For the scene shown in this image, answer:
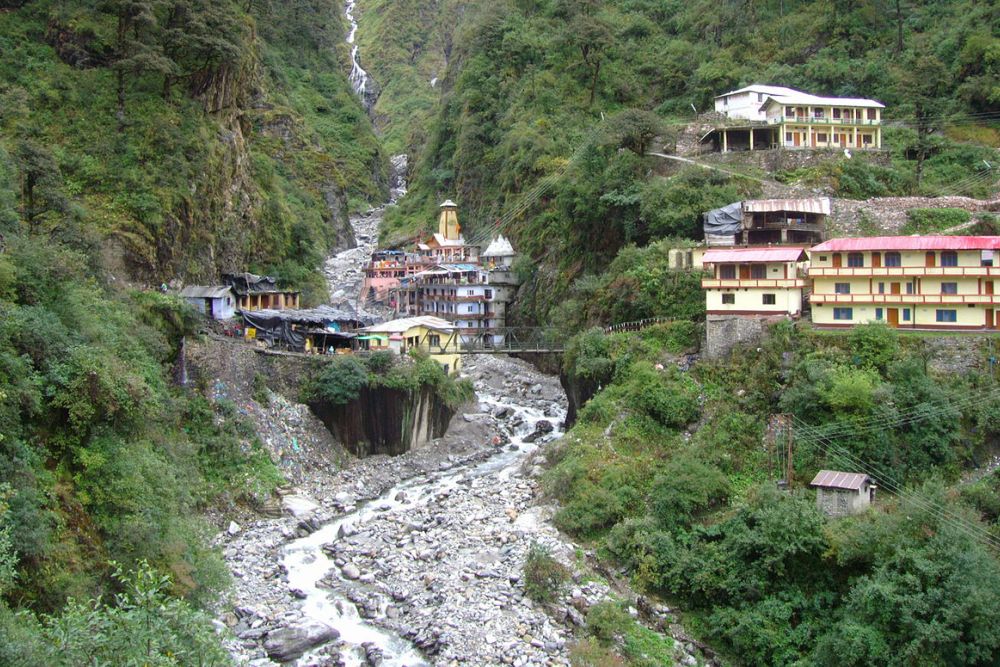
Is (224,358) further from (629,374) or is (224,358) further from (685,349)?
(685,349)

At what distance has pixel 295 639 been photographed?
2025cm

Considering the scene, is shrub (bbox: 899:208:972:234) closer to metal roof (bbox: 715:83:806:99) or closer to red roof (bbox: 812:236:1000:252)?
red roof (bbox: 812:236:1000:252)

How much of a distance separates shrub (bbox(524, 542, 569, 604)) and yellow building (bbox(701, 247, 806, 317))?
41.6 feet

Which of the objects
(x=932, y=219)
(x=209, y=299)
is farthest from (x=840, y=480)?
(x=209, y=299)

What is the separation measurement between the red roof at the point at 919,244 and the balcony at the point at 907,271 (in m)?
0.64

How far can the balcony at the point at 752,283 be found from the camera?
30.2 metres

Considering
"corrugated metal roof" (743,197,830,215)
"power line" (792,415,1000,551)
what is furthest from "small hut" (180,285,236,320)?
"power line" (792,415,1000,551)

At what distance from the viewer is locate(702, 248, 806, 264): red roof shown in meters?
30.2

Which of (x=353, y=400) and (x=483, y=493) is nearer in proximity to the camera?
(x=483, y=493)

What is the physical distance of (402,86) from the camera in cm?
11375

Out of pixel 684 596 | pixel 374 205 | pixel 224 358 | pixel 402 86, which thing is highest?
pixel 402 86

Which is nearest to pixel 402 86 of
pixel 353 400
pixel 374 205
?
pixel 374 205

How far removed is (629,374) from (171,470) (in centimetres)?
1581

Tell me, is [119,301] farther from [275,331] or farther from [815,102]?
[815,102]
